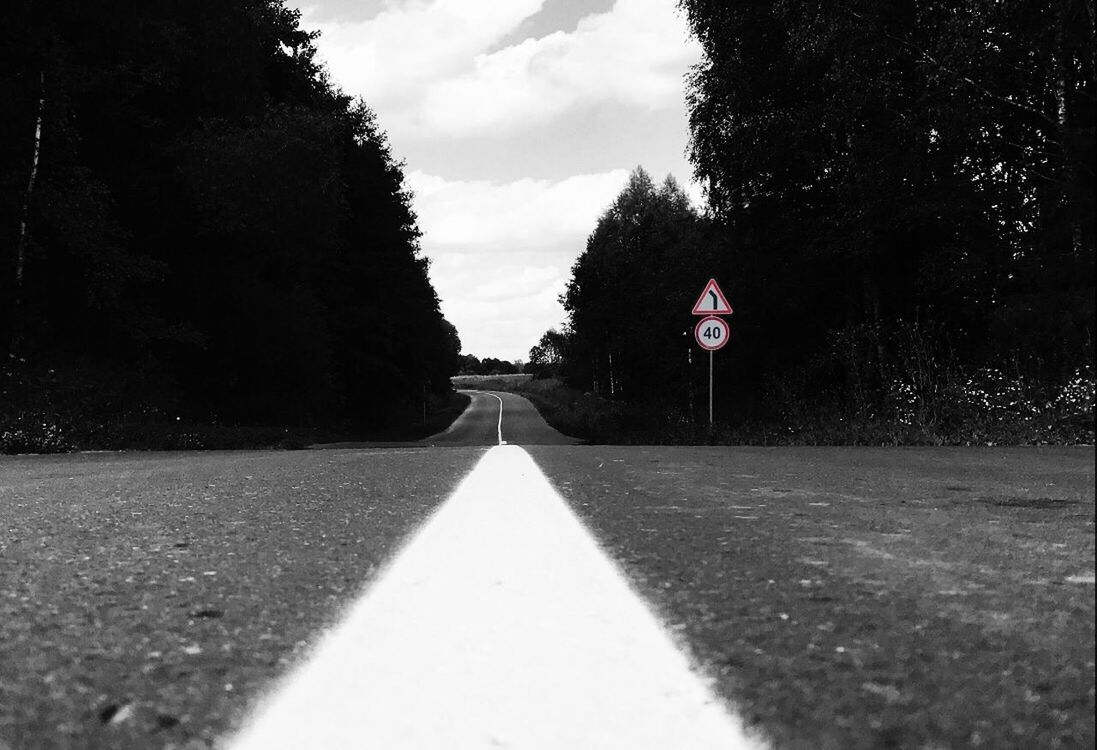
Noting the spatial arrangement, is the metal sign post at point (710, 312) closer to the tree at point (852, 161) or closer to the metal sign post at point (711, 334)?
the metal sign post at point (711, 334)

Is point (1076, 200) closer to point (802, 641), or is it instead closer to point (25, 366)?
point (802, 641)

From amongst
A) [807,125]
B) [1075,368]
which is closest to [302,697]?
[1075,368]

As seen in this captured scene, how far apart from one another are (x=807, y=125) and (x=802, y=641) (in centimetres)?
1610

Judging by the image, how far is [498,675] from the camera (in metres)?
Result: 1.06

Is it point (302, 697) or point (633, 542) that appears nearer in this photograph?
point (302, 697)

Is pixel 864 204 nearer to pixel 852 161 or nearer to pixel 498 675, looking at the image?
pixel 852 161

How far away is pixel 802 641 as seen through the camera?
1.18 metres

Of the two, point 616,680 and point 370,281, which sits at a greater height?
point 370,281

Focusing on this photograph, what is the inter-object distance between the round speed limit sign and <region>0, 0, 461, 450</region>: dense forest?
27.0 ft

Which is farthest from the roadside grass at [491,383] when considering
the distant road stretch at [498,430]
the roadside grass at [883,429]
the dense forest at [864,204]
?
the roadside grass at [883,429]

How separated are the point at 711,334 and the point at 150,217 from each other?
11.2 metres

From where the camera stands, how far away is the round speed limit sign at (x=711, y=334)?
15.2m

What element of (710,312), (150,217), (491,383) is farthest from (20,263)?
(491,383)

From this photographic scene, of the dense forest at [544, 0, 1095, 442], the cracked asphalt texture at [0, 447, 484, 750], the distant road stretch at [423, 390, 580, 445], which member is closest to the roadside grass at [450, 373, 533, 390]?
the distant road stretch at [423, 390, 580, 445]
